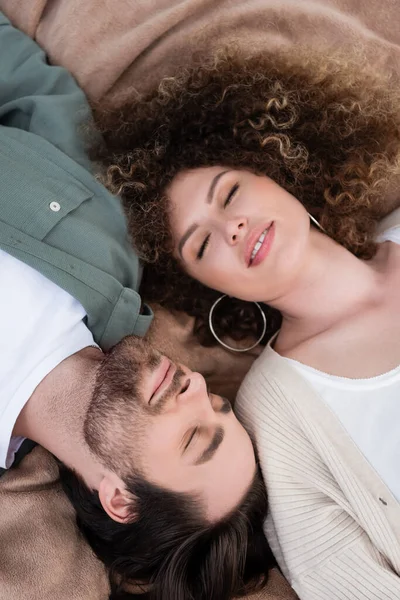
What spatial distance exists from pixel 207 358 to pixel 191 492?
56 cm

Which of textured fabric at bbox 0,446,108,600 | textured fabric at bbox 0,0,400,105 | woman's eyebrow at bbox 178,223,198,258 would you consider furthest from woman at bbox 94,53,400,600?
textured fabric at bbox 0,446,108,600

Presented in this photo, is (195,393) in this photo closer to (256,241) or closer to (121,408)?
(121,408)

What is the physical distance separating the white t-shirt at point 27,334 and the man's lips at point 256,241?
502 millimetres

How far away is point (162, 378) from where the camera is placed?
5.01ft

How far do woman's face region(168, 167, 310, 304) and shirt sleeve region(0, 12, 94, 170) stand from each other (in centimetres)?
40

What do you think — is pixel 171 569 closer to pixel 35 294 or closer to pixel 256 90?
pixel 35 294

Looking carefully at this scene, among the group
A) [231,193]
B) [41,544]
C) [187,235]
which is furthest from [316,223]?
[41,544]

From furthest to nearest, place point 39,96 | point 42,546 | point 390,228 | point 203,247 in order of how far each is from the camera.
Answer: point 390,228 → point 39,96 → point 203,247 → point 42,546

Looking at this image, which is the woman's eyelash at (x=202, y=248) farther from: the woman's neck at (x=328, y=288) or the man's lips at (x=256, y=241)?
the woman's neck at (x=328, y=288)

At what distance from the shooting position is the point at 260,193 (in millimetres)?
1676

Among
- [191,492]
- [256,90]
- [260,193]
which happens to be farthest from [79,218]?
[191,492]

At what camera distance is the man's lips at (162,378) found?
4.92 feet

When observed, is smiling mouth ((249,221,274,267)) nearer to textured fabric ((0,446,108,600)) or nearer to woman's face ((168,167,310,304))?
woman's face ((168,167,310,304))

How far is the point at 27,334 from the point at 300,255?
782 millimetres
